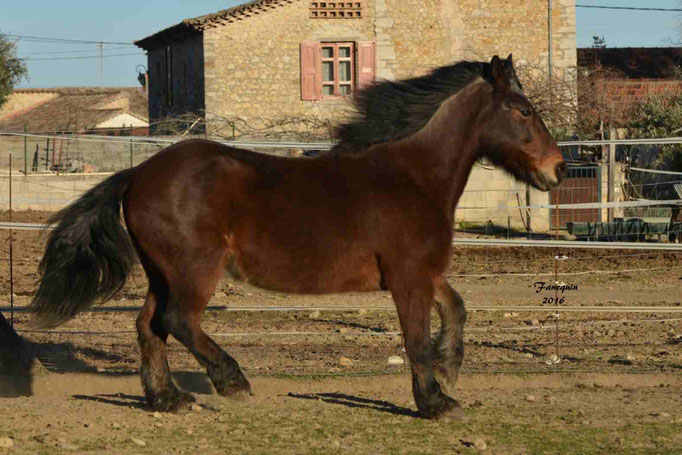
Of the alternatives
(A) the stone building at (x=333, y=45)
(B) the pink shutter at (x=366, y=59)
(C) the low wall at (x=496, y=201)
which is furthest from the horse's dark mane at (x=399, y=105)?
(B) the pink shutter at (x=366, y=59)

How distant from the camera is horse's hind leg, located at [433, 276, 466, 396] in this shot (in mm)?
6320

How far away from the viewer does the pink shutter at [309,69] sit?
2984cm

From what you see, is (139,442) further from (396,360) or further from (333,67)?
(333,67)

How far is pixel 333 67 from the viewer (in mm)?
30375

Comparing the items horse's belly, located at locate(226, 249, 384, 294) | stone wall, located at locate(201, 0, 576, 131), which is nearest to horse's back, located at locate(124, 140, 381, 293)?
horse's belly, located at locate(226, 249, 384, 294)

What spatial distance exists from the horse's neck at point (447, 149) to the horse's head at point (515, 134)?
0.27 ft

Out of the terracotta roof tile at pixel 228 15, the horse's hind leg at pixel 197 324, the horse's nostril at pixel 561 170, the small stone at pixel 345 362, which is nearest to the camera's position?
the horse's hind leg at pixel 197 324

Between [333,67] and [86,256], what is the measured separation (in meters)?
24.7

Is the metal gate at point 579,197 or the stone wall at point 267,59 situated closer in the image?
the metal gate at point 579,197

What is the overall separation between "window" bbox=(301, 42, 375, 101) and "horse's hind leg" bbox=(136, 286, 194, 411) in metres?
24.0

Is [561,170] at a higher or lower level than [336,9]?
lower

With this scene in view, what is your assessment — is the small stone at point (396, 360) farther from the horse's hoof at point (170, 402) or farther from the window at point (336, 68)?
the window at point (336, 68)

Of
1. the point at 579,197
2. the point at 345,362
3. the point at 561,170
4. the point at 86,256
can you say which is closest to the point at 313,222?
the point at 86,256

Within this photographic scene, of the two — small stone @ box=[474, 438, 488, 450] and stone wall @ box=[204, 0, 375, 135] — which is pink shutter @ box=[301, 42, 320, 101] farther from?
small stone @ box=[474, 438, 488, 450]
